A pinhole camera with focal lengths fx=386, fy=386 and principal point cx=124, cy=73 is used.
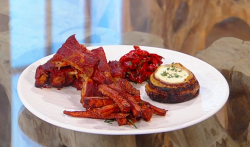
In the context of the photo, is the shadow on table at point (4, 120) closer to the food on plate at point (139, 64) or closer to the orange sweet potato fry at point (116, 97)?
the orange sweet potato fry at point (116, 97)

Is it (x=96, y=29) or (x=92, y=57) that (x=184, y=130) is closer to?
(x=92, y=57)

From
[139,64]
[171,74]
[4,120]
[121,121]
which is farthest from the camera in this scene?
[139,64]

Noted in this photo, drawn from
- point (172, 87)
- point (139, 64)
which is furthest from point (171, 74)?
point (139, 64)

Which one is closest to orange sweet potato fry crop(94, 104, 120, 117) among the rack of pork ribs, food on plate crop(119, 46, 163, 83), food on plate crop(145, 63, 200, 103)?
Answer: the rack of pork ribs

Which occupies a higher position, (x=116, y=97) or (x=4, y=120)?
(x=116, y=97)

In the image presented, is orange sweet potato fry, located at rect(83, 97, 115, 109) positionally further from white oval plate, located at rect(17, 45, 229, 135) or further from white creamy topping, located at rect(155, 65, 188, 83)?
white creamy topping, located at rect(155, 65, 188, 83)

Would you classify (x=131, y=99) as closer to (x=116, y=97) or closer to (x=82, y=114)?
(x=116, y=97)

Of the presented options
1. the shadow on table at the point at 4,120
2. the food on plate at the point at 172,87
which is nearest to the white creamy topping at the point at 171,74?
the food on plate at the point at 172,87

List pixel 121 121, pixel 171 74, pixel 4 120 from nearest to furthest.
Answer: pixel 121 121, pixel 4 120, pixel 171 74
